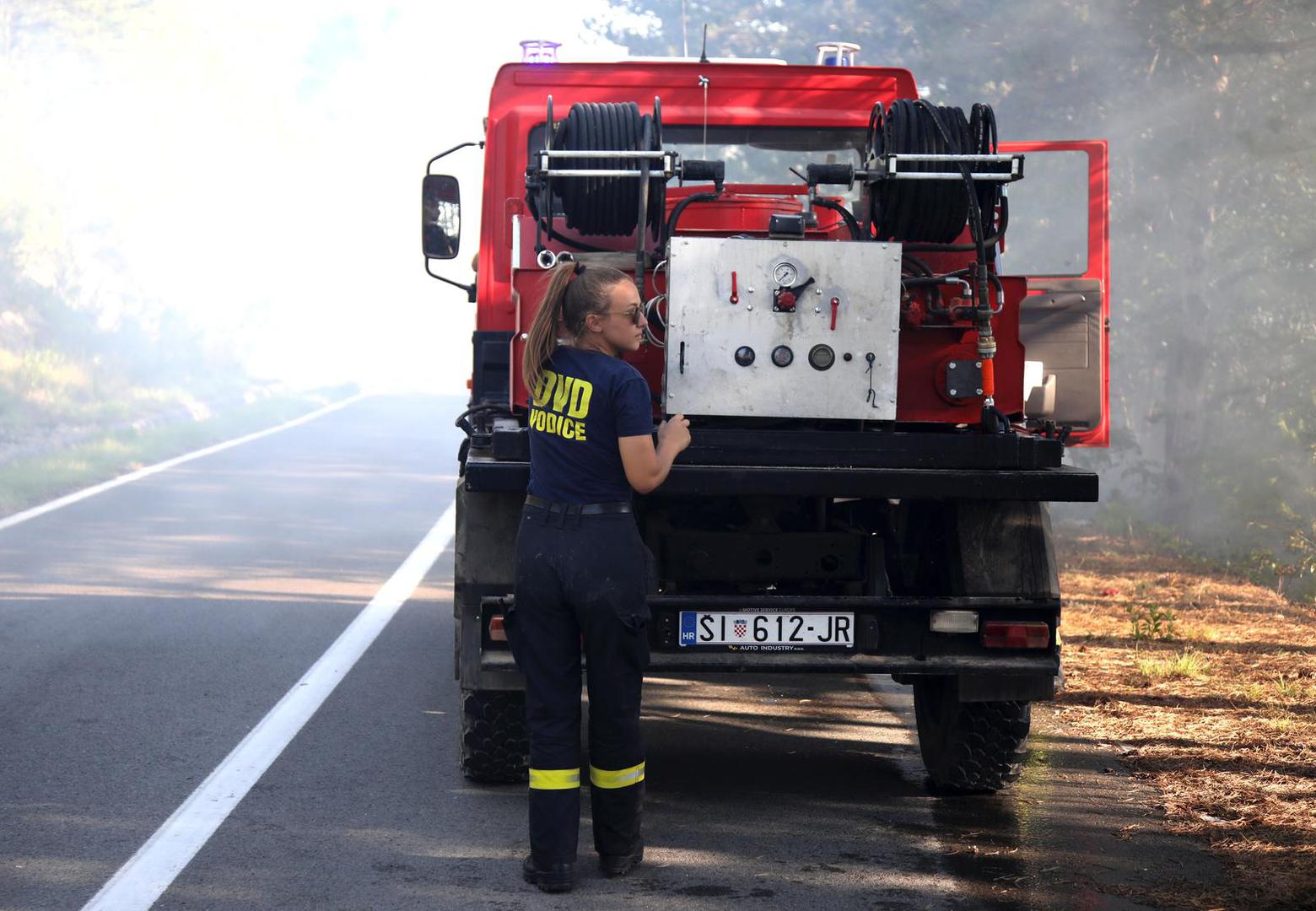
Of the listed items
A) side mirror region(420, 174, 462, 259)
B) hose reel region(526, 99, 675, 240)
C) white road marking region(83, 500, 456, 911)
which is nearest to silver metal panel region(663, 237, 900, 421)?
hose reel region(526, 99, 675, 240)

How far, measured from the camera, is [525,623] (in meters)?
5.29

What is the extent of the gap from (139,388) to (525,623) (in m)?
28.5

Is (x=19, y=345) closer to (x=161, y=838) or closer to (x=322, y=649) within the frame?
(x=322, y=649)

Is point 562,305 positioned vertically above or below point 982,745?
above

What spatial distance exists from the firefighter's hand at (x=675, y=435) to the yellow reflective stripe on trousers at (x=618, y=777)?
1.01 meters

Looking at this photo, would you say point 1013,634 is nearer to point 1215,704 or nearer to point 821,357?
point 821,357

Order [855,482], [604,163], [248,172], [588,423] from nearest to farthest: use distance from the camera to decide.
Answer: [588,423]
[855,482]
[604,163]
[248,172]

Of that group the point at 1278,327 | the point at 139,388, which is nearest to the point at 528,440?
the point at 1278,327

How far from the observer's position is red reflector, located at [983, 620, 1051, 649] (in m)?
5.80

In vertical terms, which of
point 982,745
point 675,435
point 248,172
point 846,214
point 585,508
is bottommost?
point 982,745

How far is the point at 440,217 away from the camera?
8281 mm

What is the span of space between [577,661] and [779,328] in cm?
133

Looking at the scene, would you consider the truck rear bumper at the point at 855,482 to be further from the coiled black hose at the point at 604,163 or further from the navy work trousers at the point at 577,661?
the coiled black hose at the point at 604,163

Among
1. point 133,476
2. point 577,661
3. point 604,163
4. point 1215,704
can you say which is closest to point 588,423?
point 577,661
